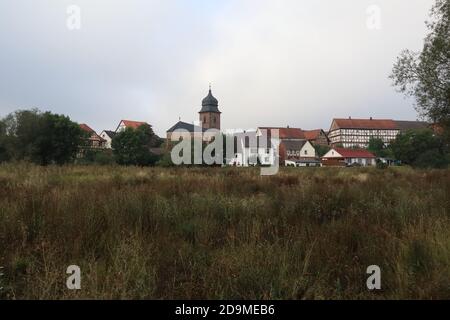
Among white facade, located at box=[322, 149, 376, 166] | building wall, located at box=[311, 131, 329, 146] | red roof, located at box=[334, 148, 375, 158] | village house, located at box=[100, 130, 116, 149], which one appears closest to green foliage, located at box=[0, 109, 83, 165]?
village house, located at box=[100, 130, 116, 149]

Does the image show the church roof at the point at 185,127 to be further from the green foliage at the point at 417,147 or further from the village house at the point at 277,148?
the green foliage at the point at 417,147

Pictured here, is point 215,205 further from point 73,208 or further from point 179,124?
point 179,124

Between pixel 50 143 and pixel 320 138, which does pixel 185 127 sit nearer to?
pixel 320 138

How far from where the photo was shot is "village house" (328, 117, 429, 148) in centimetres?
12950

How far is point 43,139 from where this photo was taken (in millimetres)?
50344

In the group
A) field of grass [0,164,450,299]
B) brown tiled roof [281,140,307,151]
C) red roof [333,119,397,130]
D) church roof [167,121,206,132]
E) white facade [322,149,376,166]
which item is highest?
red roof [333,119,397,130]

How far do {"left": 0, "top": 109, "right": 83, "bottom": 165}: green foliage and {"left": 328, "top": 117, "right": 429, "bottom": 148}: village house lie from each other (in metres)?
100

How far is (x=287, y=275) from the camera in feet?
10.4

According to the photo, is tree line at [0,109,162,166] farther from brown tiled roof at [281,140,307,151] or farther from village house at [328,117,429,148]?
village house at [328,117,429,148]

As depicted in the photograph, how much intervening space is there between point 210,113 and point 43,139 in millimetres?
75630

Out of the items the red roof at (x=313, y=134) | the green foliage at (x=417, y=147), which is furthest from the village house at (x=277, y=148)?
the red roof at (x=313, y=134)

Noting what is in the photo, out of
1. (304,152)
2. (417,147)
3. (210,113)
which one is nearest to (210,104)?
(210,113)

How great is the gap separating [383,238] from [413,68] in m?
18.0
